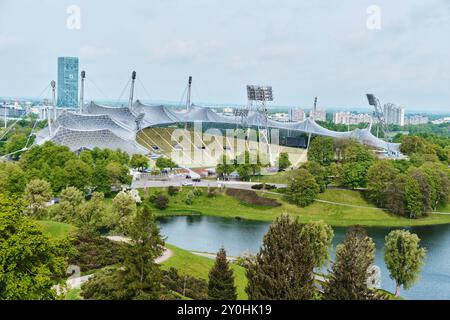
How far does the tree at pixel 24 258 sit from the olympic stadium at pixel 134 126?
20.2 metres

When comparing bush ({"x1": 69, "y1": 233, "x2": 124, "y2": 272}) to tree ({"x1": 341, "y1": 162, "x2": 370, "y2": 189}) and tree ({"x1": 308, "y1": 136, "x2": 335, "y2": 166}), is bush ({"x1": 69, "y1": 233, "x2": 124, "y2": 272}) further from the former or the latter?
tree ({"x1": 308, "y1": 136, "x2": 335, "y2": 166})

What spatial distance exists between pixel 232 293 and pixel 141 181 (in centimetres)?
1534

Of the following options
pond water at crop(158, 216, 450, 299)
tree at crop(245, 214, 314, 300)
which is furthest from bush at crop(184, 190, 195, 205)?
tree at crop(245, 214, 314, 300)

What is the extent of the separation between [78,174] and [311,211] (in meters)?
8.44

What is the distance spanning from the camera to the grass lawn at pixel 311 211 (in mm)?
19656

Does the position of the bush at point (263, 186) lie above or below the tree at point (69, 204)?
below

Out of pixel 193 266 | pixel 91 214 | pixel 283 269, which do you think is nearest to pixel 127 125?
pixel 91 214

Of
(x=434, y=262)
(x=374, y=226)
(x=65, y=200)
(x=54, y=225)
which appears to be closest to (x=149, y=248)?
(x=54, y=225)

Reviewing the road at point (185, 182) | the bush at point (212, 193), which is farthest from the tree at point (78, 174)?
the bush at point (212, 193)

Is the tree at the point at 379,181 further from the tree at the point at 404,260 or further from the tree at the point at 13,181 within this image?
the tree at the point at 13,181

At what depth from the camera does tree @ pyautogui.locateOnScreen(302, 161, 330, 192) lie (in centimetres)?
2167

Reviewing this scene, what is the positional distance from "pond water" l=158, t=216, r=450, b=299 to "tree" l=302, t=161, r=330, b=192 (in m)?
3.37

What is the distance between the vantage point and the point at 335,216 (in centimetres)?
1997

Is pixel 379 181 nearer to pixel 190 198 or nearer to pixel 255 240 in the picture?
pixel 255 240
